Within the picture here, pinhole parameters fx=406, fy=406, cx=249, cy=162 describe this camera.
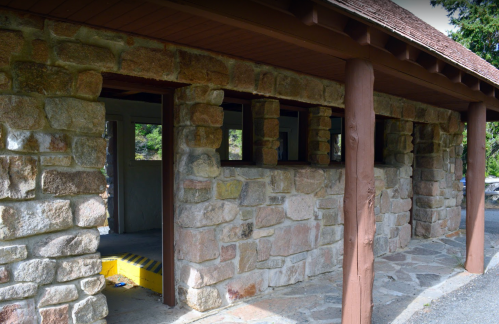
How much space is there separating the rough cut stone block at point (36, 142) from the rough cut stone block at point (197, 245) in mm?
1306

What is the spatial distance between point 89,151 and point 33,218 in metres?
0.56

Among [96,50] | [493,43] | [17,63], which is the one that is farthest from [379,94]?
[493,43]

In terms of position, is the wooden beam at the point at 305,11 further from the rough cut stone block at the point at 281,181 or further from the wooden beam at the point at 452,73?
the wooden beam at the point at 452,73

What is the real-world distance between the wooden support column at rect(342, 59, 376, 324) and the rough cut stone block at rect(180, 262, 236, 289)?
3.70 feet

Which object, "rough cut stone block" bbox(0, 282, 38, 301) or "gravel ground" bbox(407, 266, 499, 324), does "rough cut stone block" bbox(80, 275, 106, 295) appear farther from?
"gravel ground" bbox(407, 266, 499, 324)

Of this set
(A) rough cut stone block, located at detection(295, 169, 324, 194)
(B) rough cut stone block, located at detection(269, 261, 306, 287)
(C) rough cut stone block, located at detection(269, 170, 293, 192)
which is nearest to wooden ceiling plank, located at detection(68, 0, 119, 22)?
(C) rough cut stone block, located at detection(269, 170, 293, 192)

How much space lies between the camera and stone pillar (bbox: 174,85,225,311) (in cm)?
350

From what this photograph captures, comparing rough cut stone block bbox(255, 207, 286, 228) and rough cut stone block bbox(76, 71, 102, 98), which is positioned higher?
rough cut stone block bbox(76, 71, 102, 98)

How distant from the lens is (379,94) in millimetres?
5395

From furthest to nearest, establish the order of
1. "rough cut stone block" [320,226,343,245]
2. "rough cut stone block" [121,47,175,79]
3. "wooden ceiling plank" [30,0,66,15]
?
"rough cut stone block" [320,226,343,245] → "rough cut stone block" [121,47,175,79] → "wooden ceiling plank" [30,0,66,15]

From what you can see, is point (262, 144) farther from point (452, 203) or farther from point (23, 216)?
point (452, 203)

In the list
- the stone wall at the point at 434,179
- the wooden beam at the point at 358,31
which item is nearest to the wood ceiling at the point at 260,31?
the wooden beam at the point at 358,31

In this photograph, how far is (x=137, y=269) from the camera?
15.3ft

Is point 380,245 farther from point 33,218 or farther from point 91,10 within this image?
point 91,10
